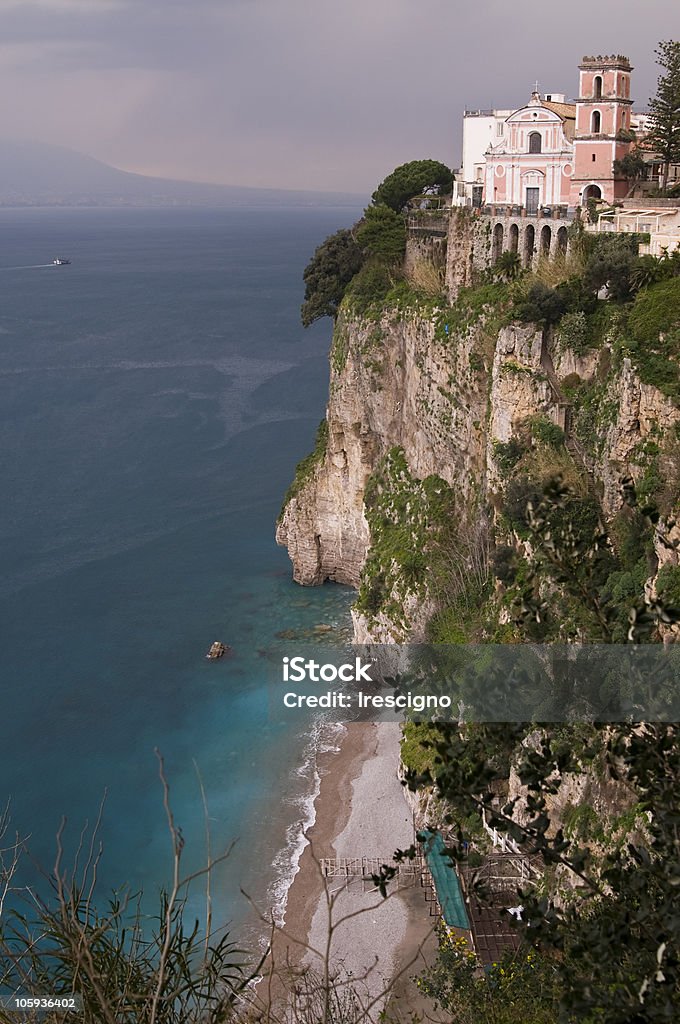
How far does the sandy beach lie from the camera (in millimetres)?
21844

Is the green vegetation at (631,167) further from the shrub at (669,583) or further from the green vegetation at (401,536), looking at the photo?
the shrub at (669,583)

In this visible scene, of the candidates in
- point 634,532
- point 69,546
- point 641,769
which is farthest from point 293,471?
point 641,769

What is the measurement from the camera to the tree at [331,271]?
40.8 metres

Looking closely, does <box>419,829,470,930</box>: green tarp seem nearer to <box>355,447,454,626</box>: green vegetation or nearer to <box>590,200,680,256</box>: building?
<box>355,447,454,626</box>: green vegetation

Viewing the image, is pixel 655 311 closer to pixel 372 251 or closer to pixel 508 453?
pixel 508 453

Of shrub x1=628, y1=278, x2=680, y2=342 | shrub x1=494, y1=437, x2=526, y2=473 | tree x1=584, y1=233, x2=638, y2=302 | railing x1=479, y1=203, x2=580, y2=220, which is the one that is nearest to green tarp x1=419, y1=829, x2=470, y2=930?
shrub x1=494, y1=437, x2=526, y2=473

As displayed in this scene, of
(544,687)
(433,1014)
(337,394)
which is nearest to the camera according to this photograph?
(433,1014)

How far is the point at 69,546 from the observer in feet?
142

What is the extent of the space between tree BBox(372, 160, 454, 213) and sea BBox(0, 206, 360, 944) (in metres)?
13.6

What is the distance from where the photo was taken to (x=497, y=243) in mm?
33188

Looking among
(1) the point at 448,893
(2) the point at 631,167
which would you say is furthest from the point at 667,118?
(1) the point at 448,893

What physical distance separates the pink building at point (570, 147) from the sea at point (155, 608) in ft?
48.8

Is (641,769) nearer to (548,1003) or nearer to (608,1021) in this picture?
(608,1021)

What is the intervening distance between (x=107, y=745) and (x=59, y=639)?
6646 mm
